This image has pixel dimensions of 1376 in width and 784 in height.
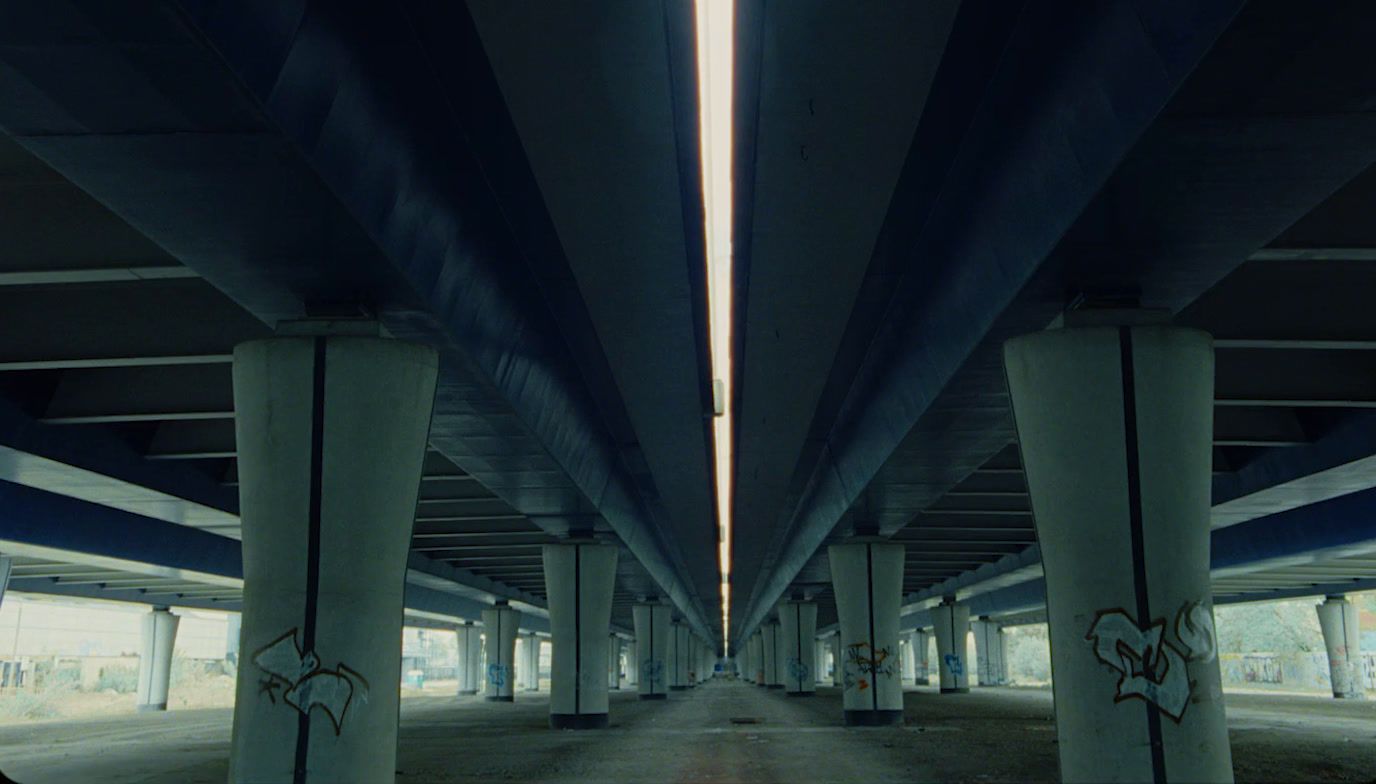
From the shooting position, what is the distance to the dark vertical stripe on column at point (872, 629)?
133ft

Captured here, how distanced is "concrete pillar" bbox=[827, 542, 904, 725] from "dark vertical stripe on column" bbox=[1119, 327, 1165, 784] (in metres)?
26.9

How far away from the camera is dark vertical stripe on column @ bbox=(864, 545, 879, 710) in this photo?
4053 centimetres

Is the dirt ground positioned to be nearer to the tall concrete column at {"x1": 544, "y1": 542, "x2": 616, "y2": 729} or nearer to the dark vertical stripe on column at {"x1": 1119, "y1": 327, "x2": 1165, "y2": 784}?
the tall concrete column at {"x1": 544, "y1": 542, "x2": 616, "y2": 729}

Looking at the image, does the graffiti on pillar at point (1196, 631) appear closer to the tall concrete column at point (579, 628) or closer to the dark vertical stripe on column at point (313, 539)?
the dark vertical stripe on column at point (313, 539)

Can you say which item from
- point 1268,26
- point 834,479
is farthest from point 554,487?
point 1268,26

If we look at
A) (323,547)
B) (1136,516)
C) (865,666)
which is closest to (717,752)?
(865,666)

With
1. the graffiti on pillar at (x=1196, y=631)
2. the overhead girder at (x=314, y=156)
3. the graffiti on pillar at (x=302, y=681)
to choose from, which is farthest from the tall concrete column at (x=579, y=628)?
the graffiti on pillar at (x=1196, y=631)

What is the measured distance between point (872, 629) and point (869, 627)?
160 millimetres

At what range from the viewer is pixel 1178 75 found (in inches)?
371

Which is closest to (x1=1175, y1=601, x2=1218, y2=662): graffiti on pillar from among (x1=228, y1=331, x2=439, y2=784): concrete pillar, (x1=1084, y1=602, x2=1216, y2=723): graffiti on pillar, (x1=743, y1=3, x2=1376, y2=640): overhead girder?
(x1=1084, y1=602, x2=1216, y2=723): graffiti on pillar

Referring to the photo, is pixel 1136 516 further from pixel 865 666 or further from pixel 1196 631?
pixel 865 666

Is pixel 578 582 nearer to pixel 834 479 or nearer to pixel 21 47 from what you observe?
pixel 834 479

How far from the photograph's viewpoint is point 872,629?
41.3 meters

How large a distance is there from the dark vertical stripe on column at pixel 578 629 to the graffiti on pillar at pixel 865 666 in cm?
938
